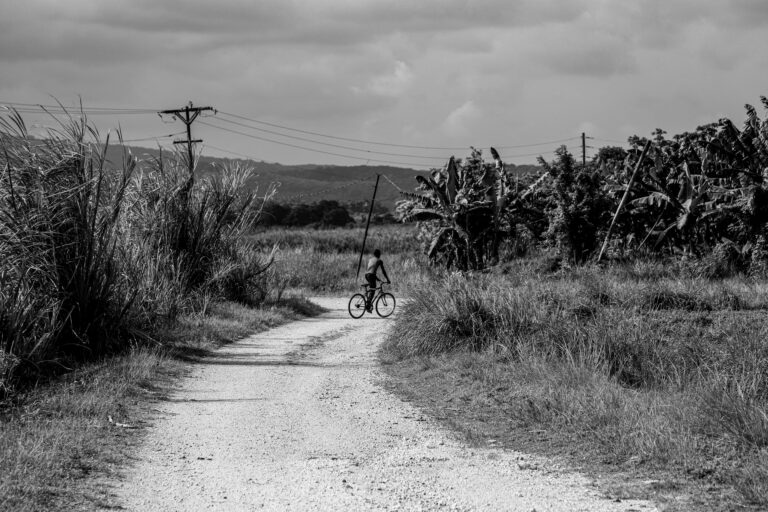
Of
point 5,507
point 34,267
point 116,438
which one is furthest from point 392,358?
point 5,507

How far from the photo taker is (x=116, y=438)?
8562 mm

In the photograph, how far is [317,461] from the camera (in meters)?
7.82

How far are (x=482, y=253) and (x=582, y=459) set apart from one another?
28.3m

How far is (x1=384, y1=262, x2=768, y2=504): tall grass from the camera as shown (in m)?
7.79

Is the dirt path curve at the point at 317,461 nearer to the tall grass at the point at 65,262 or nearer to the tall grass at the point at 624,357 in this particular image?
Answer: the tall grass at the point at 624,357

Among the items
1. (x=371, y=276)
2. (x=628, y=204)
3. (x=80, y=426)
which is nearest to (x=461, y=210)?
(x=628, y=204)

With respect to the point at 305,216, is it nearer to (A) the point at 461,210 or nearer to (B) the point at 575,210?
(A) the point at 461,210

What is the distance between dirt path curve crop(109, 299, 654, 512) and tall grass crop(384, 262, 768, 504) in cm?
106

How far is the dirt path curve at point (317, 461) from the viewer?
260 inches

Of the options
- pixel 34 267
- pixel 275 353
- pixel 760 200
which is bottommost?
pixel 275 353

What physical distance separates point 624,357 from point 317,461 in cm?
597

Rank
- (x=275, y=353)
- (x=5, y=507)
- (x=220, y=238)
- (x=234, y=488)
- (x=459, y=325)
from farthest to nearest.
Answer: (x=220, y=238) < (x=275, y=353) < (x=459, y=325) < (x=234, y=488) < (x=5, y=507)

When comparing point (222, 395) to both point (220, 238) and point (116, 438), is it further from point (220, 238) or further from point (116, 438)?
point (220, 238)

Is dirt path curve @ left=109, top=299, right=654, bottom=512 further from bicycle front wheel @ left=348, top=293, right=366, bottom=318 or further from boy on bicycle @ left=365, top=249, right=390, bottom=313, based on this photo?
bicycle front wheel @ left=348, top=293, right=366, bottom=318
